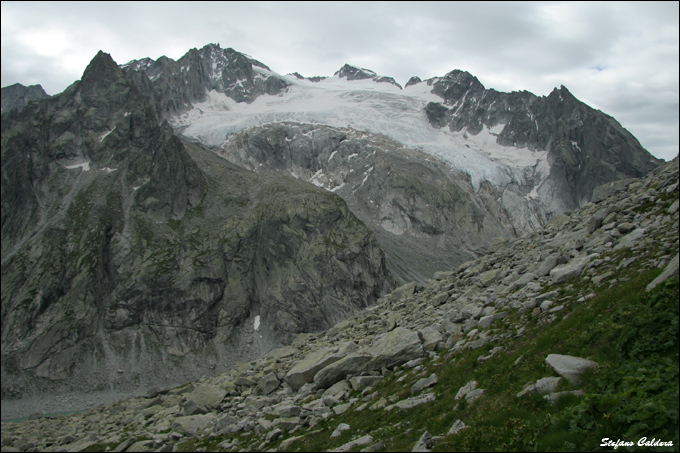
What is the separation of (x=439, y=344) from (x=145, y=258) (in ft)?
430

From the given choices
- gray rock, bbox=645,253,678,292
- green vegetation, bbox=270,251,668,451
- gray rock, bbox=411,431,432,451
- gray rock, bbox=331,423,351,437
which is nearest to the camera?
green vegetation, bbox=270,251,668,451

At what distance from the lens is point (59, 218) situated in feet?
438

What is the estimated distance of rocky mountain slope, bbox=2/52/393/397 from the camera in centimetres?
11625

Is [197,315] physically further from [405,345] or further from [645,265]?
[645,265]

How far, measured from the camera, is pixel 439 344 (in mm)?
22234

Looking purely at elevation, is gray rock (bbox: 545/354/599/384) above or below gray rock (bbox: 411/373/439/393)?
above

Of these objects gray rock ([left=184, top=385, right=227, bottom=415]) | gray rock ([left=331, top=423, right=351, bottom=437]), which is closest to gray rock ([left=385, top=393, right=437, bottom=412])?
gray rock ([left=331, top=423, right=351, bottom=437])

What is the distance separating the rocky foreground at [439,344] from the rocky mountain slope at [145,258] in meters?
90.7

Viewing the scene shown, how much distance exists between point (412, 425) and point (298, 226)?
13151 cm

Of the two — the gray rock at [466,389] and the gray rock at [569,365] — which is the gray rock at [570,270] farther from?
the gray rock at [569,365]

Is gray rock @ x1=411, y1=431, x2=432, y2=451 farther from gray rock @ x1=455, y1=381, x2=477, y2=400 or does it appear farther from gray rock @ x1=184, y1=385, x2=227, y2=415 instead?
gray rock @ x1=184, y1=385, x2=227, y2=415

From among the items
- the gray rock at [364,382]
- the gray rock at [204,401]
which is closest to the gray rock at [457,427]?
the gray rock at [364,382]

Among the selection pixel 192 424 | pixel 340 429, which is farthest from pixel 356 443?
pixel 192 424

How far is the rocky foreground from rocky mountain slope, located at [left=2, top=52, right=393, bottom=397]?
90.7 metres
